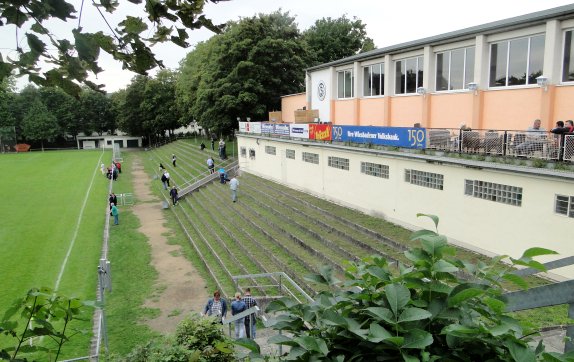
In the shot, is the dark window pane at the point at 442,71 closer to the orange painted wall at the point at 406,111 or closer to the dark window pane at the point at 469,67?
the dark window pane at the point at 469,67

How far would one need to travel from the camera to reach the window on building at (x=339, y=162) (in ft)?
66.1

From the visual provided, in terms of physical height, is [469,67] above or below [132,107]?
below

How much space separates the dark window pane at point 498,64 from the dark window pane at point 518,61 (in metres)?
0.25

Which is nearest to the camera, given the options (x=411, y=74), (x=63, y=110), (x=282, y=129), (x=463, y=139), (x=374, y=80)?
(x=463, y=139)

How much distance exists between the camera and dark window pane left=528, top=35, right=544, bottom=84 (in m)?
14.1

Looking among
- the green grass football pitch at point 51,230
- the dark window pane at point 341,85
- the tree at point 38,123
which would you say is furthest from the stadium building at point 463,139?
the tree at point 38,123

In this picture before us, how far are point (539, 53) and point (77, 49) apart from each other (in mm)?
15099

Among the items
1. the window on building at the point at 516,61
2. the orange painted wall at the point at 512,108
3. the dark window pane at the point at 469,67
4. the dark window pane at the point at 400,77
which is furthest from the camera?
the dark window pane at the point at 400,77

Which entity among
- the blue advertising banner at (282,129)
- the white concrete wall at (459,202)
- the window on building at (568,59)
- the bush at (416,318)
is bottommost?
the white concrete wall at (459,202)

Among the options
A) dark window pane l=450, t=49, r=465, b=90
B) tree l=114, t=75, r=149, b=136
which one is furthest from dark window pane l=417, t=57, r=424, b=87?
tree l=114, t=75, r=149, b=136

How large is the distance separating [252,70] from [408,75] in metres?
18.5

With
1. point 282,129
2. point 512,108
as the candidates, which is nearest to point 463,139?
point 512,108

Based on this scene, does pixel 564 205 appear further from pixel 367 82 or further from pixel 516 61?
pixel 367 82

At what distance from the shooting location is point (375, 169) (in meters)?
18.1
